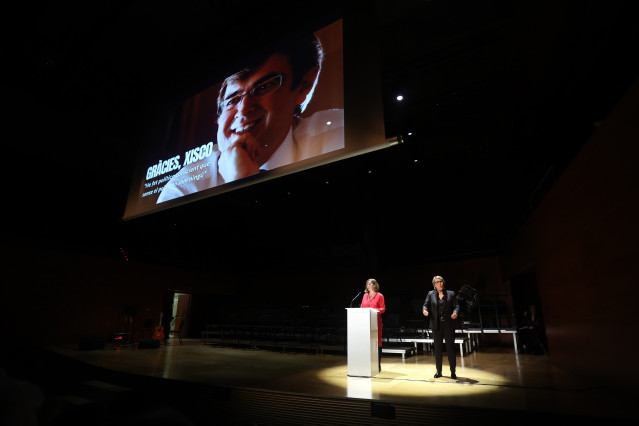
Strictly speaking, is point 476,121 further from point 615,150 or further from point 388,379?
point 388,379

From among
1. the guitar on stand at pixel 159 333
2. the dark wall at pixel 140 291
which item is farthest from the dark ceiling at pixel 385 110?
the guitar on stand at pixel 159 333

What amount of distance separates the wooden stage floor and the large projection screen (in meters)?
2.26

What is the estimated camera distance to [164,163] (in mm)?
5184

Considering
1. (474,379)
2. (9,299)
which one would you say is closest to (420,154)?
(474,379)

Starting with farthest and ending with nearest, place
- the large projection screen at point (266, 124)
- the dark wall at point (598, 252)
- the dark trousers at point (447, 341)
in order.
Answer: the dark trousers at point (447, 341), the large projection screen at point (266, 124), the dark wall at point (598, 252)

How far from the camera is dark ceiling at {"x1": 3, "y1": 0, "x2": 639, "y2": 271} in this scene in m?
4.25

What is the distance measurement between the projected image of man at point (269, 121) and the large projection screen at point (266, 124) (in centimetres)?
1

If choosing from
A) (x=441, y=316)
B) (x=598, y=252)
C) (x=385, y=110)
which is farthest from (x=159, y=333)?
(x=598, y=252)

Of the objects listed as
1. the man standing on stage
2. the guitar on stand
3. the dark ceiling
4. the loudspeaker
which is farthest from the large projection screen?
the guitar on stand

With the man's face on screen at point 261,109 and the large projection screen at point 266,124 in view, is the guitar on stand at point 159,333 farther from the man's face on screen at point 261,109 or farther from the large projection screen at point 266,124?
the man's face on screen at point 261,109

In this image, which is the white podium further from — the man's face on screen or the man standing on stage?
the man's face on screen

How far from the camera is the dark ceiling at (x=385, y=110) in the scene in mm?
4254

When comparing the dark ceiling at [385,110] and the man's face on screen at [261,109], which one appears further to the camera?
the dark ceiling at [385,110]

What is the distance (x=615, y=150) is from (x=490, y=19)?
220 cm
